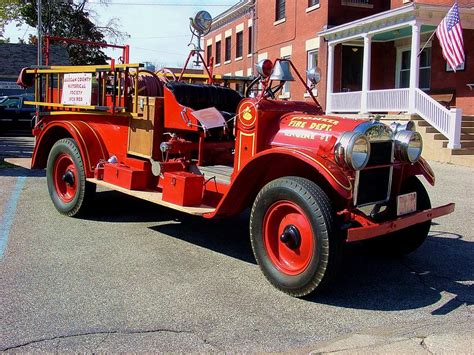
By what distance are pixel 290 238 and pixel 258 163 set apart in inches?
29.1

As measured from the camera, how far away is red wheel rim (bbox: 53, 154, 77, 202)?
22.4ft

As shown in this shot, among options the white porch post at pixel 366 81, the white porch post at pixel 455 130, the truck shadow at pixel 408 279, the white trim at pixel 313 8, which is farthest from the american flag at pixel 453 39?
the truck shadow at pixel 408 279

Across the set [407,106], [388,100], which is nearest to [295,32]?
[388,100]

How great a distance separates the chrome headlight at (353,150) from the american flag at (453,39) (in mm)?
9762

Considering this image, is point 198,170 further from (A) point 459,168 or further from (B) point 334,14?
(B) point 334,14

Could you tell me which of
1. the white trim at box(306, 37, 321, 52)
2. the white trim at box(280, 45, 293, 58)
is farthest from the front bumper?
the white trim at box(280, 45, 293, 58)

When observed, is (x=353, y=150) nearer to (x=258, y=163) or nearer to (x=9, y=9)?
(x=258, y=163)

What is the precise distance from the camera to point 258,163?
4516 mm

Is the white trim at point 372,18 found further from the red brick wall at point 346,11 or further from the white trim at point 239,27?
the white trim at point 239,27

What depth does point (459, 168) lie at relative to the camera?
12375mm

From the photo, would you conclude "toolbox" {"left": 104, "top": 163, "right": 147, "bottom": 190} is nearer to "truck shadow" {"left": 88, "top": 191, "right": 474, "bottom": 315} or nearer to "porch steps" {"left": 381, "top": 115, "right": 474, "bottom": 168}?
"truck shadow" {"left": 88, "top": 191, "right": 474, "bottom": 315}

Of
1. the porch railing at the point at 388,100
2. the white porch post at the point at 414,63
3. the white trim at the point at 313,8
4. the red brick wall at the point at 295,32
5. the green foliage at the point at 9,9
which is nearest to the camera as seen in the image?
the white porch post at the point at 414,63

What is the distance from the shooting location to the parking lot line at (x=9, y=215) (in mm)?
5596

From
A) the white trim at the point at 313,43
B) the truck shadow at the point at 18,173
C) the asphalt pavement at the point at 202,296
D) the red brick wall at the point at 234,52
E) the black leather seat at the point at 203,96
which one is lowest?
the asphalt pavement at the point at 202,296
